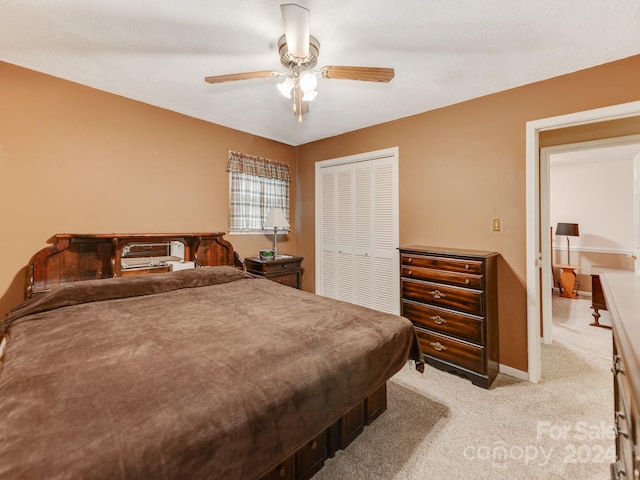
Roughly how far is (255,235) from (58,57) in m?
2.54

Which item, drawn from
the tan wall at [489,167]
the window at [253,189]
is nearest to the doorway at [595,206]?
the tan wall at [489,167]

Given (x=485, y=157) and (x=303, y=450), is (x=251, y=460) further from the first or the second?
(x=485, y=157)

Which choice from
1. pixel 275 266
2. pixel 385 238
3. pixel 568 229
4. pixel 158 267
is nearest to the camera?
pixel 158 267

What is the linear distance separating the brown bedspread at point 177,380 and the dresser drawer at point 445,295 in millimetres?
862

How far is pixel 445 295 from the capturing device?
2.62 m

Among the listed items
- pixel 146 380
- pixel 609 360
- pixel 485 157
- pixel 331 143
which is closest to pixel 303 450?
pixel 146 380

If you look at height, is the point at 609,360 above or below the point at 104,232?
below

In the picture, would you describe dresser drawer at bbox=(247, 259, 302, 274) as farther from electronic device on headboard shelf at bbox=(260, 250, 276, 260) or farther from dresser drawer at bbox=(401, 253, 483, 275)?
dresser drawer at bbox=(401, 253, 483, 275)

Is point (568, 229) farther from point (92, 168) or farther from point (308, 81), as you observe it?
point (92, 168)

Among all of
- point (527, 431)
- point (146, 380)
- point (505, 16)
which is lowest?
point (527, 431)

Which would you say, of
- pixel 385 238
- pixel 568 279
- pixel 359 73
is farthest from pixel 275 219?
pixel 568 279

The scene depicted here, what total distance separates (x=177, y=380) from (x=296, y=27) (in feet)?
5.88

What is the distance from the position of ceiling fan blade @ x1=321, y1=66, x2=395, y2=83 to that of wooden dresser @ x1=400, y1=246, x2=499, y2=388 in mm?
1573

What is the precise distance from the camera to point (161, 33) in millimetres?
1920
